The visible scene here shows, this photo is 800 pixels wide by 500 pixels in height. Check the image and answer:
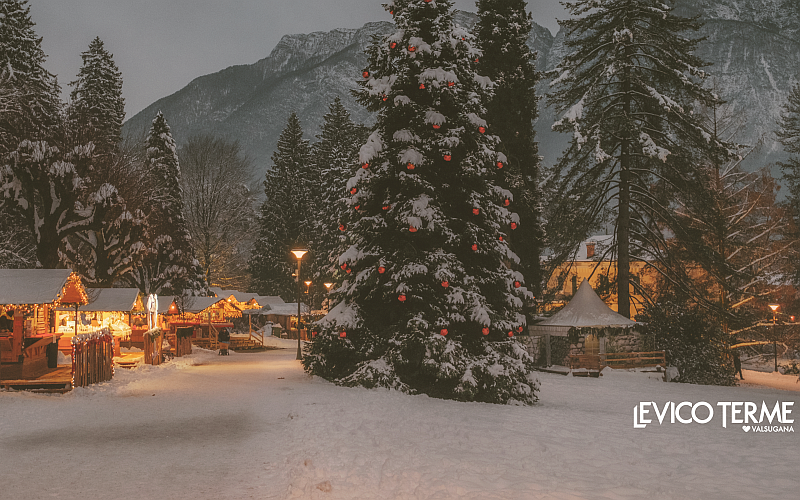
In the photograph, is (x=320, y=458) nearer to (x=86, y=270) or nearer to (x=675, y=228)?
(x=675, y=228)

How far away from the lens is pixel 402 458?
9312 mm

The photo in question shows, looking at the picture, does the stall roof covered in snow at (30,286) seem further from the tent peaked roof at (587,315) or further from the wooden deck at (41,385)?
the tent peaked roof at (587,315)

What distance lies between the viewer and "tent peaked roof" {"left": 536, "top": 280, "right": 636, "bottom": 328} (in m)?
32.1

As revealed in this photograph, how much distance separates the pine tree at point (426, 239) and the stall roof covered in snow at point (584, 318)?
14502 mm

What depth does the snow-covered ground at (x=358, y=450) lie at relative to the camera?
7.80 meters

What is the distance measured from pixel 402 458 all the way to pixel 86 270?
36.3 metres

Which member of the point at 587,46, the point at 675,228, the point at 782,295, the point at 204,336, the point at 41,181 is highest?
the point at 587,46

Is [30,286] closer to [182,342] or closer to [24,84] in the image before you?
[182,342]

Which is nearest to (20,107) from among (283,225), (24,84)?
(24,84)

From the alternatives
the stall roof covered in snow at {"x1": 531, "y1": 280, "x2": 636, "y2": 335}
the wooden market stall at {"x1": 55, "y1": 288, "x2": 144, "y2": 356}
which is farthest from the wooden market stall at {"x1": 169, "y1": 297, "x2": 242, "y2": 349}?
the stall roof covered in snow at {"x1": 531, "y1": 280, "x2": 636, "y2": 335}

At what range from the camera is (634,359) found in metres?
30.8

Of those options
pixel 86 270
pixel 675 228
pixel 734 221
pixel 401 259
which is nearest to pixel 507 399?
pixel 401 259

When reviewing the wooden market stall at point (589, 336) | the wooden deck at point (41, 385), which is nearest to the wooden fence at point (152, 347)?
the wooden deck at point (41, 385)

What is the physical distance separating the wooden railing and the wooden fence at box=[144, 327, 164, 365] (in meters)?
21.2
